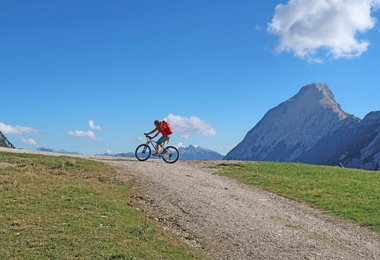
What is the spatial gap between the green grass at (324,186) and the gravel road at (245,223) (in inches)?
46.2

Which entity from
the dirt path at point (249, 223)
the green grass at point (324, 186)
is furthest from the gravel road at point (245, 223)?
the green grass at point (324, 186)

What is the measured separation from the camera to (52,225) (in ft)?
55.9

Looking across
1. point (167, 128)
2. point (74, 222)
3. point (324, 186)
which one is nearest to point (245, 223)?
point (74, 222)

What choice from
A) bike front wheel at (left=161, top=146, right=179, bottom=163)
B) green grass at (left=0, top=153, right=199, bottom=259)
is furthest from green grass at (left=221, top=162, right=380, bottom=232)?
green grass at (left=0, top=153, right=199, bottom=259)

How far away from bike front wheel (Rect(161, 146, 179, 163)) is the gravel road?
7.03 m

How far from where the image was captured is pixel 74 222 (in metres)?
17.5

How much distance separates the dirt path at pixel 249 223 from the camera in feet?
Answer: 53.6

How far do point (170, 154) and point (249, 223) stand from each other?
18383 mm

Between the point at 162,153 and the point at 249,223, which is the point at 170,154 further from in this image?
the point at 249,223

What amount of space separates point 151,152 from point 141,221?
63.2 feet

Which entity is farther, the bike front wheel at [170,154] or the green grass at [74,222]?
the bike front wheel at [170,154]

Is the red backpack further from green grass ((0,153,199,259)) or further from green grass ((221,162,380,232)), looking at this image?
green grass ((0,153,199,259))

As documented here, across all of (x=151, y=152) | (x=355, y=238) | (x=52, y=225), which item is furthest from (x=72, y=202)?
(x=151, y=152)

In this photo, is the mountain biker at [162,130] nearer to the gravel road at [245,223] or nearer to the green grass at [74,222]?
the gravel road at [245,223]
